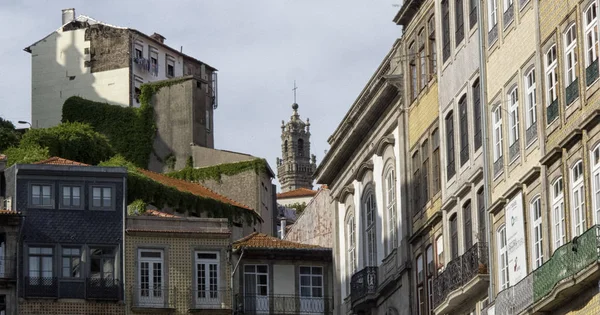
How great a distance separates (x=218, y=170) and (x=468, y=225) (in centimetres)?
4934

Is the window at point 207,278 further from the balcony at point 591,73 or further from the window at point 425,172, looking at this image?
the balcony at point 591,73

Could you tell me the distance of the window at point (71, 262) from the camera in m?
68.7

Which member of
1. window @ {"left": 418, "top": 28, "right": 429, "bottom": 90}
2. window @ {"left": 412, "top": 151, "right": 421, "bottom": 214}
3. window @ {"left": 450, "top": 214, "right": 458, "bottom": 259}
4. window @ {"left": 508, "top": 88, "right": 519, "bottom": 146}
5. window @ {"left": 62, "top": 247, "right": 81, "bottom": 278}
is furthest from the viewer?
window @ {"left": 62, "top": 247, "right": 81, "bottom": 278}

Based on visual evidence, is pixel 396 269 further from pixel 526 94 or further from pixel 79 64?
pixel 79 64

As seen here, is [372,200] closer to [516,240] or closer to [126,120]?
[516,240]

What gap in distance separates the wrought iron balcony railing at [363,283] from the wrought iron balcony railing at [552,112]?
18.9 m

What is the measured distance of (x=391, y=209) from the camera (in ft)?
184

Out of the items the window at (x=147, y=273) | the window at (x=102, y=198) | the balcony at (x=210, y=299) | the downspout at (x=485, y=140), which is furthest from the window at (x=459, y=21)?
the window at (x=102, y=198)

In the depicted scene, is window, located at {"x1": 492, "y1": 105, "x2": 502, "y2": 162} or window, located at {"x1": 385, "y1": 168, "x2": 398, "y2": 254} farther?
window, located at {"x1": 385, "y1": 168, "x2": 398, "y2": 254}

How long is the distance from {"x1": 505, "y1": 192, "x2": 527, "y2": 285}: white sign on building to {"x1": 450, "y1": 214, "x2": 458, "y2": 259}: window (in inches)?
230

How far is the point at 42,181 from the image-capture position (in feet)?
229

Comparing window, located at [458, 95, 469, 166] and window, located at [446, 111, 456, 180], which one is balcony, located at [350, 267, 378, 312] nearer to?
window, located at [446, 111, 456, 180]

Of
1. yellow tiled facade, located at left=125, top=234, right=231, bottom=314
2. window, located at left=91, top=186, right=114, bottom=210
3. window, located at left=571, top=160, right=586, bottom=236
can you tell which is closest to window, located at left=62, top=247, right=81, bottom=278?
yellow tiled facade, located at left=125, top=234, right=231, bottom=314

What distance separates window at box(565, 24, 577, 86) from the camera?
37741 mm
